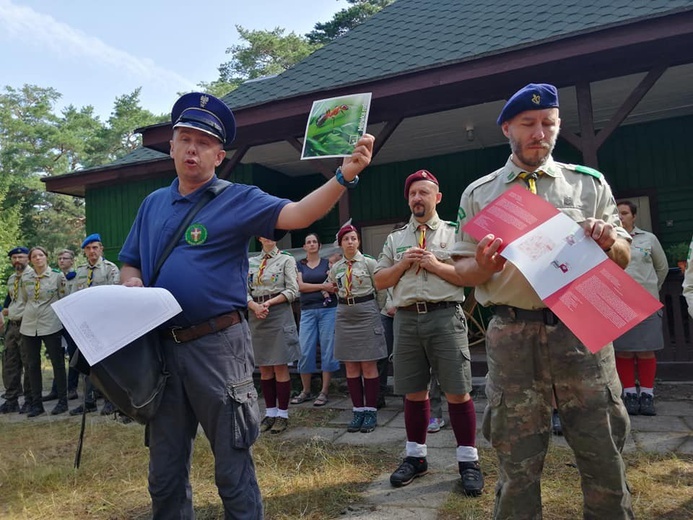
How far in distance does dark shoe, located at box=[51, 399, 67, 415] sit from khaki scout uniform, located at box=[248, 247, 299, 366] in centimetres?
301

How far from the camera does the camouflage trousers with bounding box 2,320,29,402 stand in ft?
21.1

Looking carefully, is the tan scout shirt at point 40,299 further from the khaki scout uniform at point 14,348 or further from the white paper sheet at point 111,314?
the white paper sheet at point 111,314

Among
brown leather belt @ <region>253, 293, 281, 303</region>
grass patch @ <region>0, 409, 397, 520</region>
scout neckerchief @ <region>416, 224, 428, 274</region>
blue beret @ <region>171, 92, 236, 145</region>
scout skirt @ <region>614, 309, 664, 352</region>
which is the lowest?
grass patch @ <region>0, 409, 397, 520</region>

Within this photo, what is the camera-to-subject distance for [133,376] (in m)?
1.83

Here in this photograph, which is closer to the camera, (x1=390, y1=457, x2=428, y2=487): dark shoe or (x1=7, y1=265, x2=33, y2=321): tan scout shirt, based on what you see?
(x1=390, y1=457, x2=428, y2=487): dark shoe

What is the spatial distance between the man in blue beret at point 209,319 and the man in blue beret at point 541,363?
0.75m

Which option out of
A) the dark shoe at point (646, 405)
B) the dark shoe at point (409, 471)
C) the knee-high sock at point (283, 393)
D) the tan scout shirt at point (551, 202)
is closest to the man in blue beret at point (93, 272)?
the knee-high sock at point (283, 393)

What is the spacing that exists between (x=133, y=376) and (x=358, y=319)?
10.1 ft

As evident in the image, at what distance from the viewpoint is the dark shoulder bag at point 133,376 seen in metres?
1.81

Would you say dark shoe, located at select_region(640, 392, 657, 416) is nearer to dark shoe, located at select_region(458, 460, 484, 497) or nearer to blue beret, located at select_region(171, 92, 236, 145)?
dark shoe, located at select_region(458, 460, 484, 497)

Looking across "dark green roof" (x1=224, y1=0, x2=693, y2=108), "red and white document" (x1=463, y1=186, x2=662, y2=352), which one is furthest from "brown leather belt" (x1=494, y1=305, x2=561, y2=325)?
"dark green roof" (x1=224, y1=0, x2=693, y2=108)

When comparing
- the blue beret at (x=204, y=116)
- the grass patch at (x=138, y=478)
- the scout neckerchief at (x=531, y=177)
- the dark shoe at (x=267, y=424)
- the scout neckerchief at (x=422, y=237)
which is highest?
the blue beret at (x=204, y=116)

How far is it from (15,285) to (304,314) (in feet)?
12.5

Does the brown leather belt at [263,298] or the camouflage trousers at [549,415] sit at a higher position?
the brown leather belt at [263,298]
